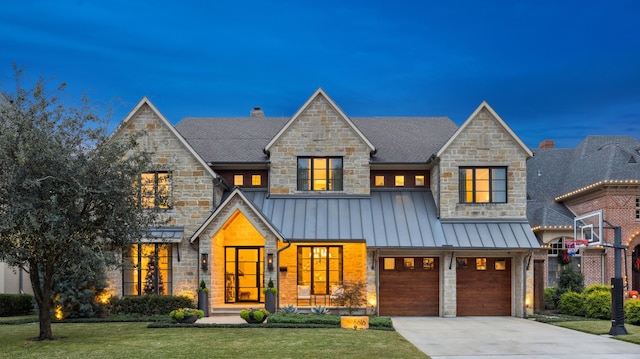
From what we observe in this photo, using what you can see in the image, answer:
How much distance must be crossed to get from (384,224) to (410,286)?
2.79 metres

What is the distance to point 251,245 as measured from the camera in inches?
1053

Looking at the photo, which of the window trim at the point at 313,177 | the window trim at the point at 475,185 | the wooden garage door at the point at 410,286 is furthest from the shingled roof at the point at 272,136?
the wooden garage door at the point at 410,286

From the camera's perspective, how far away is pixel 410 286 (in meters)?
25.4

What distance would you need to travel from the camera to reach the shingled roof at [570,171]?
31.9 meters

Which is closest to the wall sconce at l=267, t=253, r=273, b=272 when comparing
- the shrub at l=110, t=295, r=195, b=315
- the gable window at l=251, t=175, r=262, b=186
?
the shrub at l=110, t=295, r=195, b=315

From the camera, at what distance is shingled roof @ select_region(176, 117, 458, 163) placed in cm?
2770

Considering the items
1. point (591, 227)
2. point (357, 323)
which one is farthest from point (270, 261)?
point (591, 227)

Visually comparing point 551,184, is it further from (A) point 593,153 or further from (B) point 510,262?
(B) point 510,262

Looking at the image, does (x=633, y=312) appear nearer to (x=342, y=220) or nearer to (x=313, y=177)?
(x=342, y=220)

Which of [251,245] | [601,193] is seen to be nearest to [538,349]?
[251,245]

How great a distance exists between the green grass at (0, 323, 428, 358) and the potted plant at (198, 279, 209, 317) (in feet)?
11.8

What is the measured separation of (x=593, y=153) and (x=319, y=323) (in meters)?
22.7

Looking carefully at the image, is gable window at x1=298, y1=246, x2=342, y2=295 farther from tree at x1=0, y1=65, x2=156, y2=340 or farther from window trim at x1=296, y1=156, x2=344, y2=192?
tree at x1=0, y1=65, x2=156, y2=340

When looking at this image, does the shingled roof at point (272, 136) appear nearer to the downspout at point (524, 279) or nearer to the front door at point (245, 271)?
the front door at point (245, 271)
